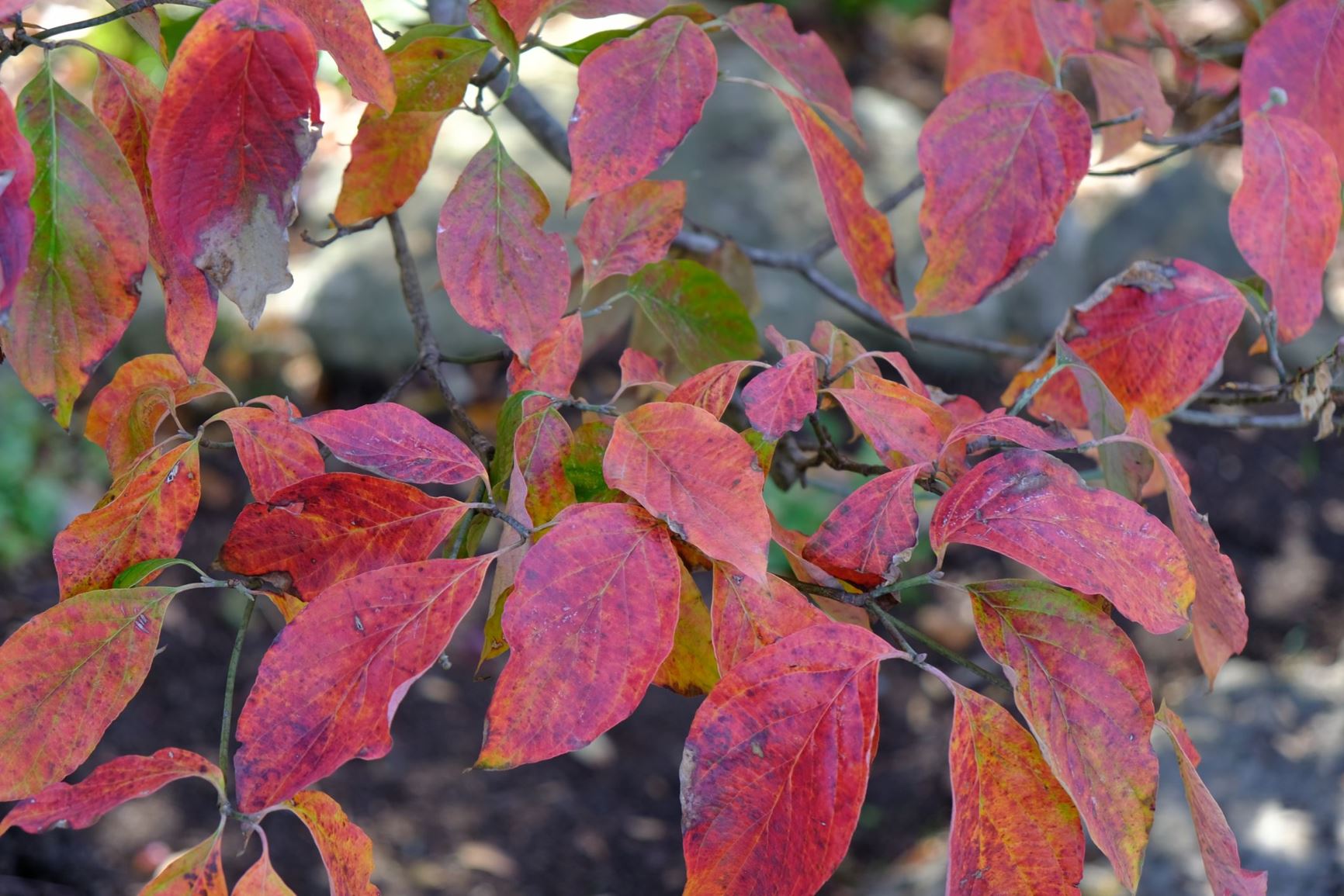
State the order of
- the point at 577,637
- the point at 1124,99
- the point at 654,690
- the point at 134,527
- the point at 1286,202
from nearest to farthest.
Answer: the point at 577,637, the point at 134,527, the point at 1286,202, the point at 1124,99, the point at 654,690

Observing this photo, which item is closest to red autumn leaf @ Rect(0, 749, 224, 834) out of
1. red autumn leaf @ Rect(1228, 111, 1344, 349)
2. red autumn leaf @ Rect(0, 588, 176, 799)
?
red autumn leaf @ Rect(0, 588, 176, 799)

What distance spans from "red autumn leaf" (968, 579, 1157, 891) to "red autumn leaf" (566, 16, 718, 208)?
30 cm

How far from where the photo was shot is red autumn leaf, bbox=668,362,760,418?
1.82ft

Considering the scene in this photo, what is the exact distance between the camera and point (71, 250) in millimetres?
514

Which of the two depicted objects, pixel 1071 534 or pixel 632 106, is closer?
pixel 1071 534

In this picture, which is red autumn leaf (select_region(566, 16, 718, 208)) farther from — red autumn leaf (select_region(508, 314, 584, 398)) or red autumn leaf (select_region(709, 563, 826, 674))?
red autumn leaf (select_region(709, 563, 826, 674))

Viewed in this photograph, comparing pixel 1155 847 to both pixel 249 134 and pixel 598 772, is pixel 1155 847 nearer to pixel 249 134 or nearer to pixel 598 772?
pixel 598 772

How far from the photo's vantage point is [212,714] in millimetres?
2072

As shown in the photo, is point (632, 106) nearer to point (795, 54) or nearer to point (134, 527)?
point (795, 54)

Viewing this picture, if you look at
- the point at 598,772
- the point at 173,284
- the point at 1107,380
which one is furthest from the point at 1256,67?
the point at 598,772

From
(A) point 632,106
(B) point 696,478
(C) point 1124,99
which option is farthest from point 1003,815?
(C) point 1124,99

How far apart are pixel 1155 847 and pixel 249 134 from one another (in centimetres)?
166

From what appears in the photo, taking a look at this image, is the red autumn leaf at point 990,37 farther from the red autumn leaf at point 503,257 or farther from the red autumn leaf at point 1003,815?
the red autumn leaf at point 1003,815

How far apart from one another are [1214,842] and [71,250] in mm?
637
